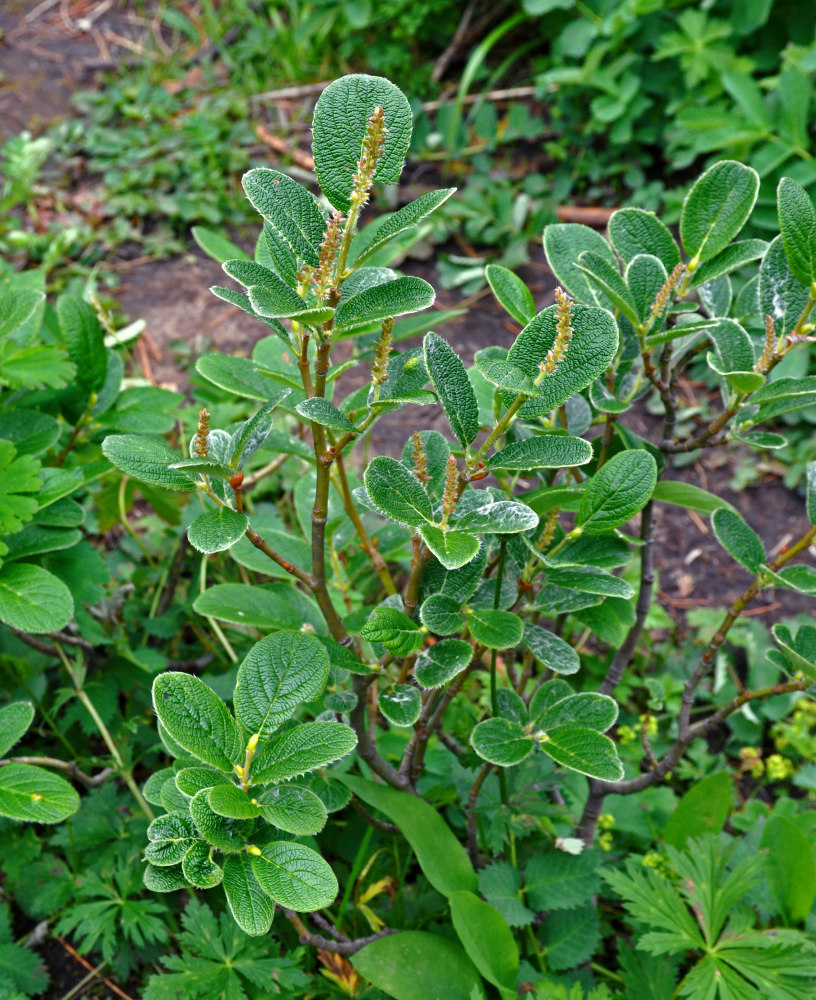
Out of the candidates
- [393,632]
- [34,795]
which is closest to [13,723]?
[34,795]

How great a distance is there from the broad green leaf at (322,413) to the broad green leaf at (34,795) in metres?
0.69

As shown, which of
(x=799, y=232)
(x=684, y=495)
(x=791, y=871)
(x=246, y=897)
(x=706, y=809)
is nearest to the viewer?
(x=246, y=897)

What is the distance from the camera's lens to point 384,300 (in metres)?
0.93

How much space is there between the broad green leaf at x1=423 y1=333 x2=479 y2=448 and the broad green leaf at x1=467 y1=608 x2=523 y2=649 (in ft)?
0.75

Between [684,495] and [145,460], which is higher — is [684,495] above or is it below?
below

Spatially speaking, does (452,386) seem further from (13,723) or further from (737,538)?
(13,723)

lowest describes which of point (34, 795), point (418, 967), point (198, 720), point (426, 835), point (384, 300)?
point (418, 967)

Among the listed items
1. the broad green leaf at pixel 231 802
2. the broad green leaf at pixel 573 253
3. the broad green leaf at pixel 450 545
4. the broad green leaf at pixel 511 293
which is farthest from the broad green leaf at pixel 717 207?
the broad green leaf at pixel 231 802

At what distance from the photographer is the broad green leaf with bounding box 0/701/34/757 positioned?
126 centimetres

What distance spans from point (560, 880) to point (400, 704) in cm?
53

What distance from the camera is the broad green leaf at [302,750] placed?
1.02 metres

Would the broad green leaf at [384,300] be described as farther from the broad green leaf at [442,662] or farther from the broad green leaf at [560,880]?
the broad green leaf at [560,880]

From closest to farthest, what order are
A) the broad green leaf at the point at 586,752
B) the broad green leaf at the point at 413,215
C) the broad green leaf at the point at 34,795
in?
the broad green leaf at the point at 413,215 < the broad green leaf at the point at 586,752 < the broad green leaf at the point at 34,795

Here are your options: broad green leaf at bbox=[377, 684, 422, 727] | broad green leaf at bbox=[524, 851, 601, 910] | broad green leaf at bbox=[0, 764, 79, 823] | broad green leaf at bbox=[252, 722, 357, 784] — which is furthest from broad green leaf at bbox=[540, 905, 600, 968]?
broad green leaf at bbox=[0, 764, 79, 823]
